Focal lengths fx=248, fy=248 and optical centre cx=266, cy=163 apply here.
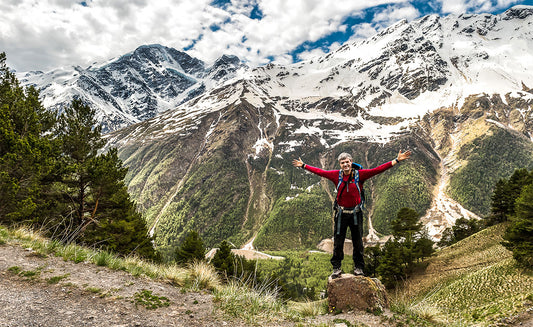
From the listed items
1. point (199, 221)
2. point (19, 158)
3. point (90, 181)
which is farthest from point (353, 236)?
point (199, 221)

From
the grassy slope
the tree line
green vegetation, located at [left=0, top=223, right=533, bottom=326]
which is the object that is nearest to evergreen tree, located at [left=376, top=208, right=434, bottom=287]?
green vegetation, located at [left=0, top=223, right=533, bottom=326]

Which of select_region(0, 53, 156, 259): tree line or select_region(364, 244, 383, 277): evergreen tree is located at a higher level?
select_region(0, 53, 156, 259): tree line

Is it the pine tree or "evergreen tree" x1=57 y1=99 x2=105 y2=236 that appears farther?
the pine tree

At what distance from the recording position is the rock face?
606 centimetres

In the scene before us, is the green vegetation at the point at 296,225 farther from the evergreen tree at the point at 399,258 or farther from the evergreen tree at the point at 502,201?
the evergreen tree at the point at 502,201

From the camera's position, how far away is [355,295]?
6223 mm

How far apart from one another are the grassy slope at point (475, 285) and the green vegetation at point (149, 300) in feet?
15.3

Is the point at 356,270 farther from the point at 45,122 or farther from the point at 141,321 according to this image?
the point at 45,122

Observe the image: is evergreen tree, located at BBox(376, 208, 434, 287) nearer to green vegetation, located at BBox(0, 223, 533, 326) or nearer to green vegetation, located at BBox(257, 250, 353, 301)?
green vegetation, located at BBox(0, 223, 533, 326)

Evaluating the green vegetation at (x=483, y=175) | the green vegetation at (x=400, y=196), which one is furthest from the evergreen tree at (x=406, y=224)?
the green vegetation at (x=483, y=175)

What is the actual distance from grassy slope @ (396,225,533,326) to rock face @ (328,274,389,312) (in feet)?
2.14

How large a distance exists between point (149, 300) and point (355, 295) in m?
4.76

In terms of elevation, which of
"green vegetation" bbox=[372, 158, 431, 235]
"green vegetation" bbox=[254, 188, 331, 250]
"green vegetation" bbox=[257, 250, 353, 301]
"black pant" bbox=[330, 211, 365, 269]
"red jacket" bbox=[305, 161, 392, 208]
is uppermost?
"green vegetation" bbox=[372, 158, 431, 235]

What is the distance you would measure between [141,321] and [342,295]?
4730 mm
